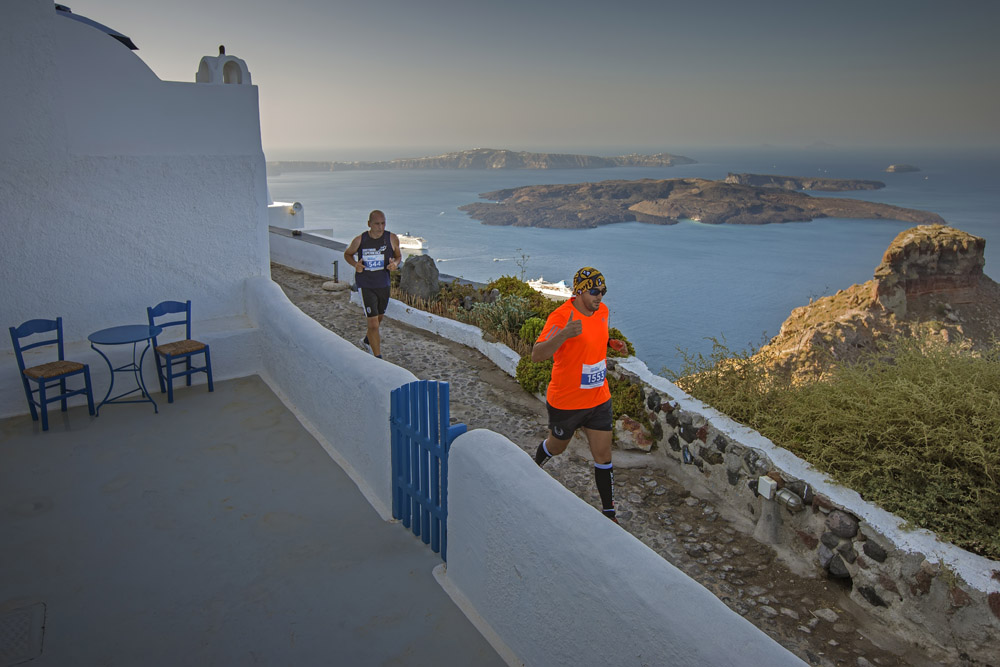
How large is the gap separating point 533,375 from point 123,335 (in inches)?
177

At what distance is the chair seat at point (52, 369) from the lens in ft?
19.0

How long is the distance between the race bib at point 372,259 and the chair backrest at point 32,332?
9.87 feet

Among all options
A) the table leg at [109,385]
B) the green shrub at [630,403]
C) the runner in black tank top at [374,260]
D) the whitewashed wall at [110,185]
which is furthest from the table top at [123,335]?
the green shrub at [630,403]

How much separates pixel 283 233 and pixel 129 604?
14.8m

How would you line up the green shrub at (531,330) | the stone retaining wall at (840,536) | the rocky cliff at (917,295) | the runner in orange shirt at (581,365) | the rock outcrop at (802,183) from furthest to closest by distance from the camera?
the rock outcrop at (802,183)
the rocky cliff at (917,295)
the green shrub at (531,330)
the runner in orange shirt at (581,365)
the stone retaining wall at (840,536)

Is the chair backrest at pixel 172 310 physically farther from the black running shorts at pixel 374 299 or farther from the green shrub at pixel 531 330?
the green shrub at pixel 531 330

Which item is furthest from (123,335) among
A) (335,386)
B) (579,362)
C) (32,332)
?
(579,362)

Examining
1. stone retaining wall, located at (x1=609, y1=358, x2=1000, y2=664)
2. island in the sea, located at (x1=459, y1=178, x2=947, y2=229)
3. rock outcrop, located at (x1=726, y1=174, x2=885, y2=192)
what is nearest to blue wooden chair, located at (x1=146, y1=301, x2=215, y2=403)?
stone retaining wall, located at (x1=609, y1=358, x2=1000, y2=664)

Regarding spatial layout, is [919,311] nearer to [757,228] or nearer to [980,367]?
[980,367]

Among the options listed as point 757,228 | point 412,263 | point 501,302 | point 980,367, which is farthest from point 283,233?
point 757,228

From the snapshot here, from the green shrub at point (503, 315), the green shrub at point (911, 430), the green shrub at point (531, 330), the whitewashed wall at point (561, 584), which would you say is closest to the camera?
the whitewashed wall at point (561, 584)

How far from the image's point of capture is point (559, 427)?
189 inches

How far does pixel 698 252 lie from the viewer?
330 feet

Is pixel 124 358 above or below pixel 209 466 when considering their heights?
above
